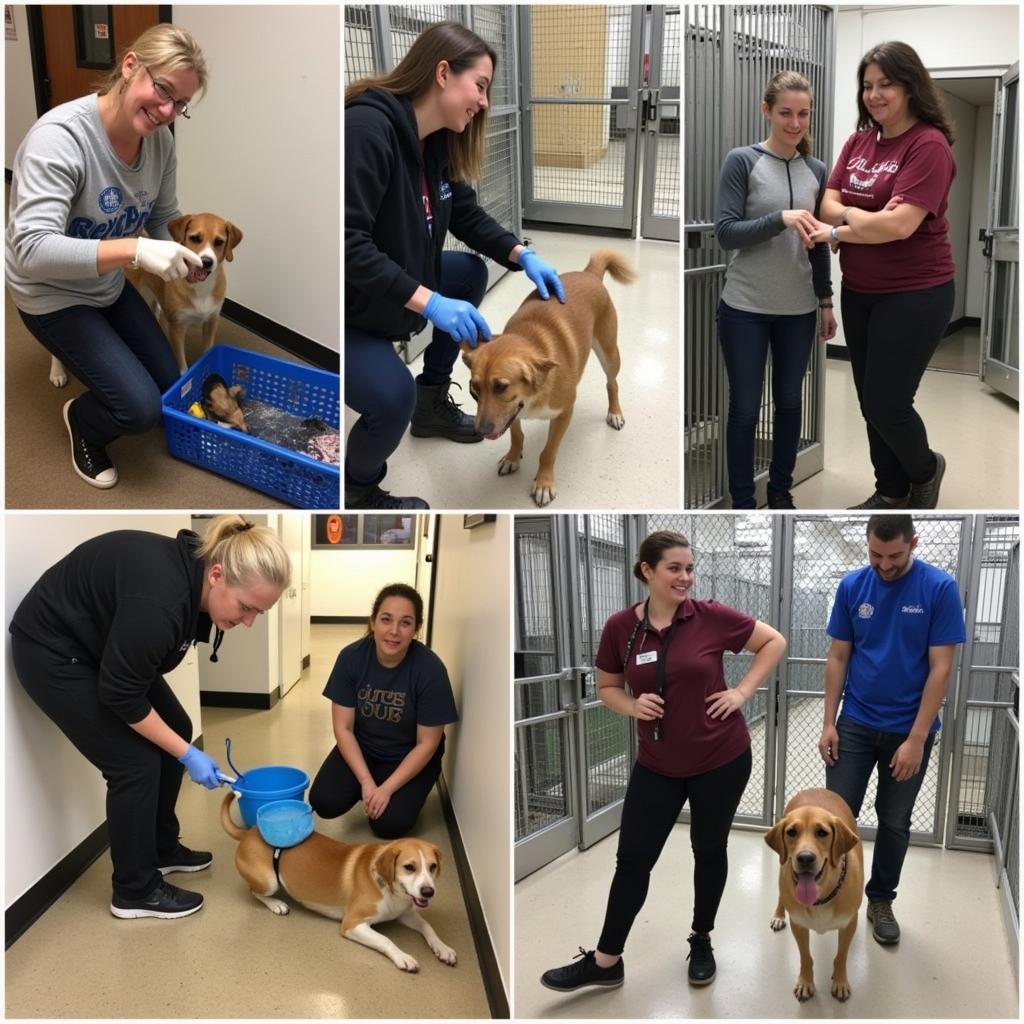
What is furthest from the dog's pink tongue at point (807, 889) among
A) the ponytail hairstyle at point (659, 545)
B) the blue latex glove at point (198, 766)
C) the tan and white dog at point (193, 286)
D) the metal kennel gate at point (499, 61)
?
the tan and white dog at point (193, 286)

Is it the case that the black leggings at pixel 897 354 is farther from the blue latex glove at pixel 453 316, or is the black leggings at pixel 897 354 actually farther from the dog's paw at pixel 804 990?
the dog's paw at pixel 804 990

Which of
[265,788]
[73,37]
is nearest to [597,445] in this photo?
[265,788]

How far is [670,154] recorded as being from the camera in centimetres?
439

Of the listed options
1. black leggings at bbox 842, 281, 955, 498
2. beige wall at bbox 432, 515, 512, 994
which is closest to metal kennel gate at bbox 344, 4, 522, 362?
beige wall at bbox 432, 515, 512, 994

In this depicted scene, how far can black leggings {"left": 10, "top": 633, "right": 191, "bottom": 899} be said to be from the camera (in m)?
2.23

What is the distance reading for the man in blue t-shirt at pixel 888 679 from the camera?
243 centimetres

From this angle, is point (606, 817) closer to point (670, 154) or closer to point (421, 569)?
point (421, 569)

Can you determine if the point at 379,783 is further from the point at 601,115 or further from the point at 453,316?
the point at 601,115

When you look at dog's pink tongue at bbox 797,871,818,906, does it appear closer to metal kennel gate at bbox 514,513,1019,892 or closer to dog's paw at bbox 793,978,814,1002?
dog's paw at bbox 793,978,814,1002

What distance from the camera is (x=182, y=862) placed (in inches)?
106

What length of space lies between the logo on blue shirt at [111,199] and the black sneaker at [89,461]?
660 mm

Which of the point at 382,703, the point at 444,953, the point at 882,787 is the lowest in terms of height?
the point at 444,953

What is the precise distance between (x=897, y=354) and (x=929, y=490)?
2.06ft

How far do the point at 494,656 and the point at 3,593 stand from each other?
1.33m
